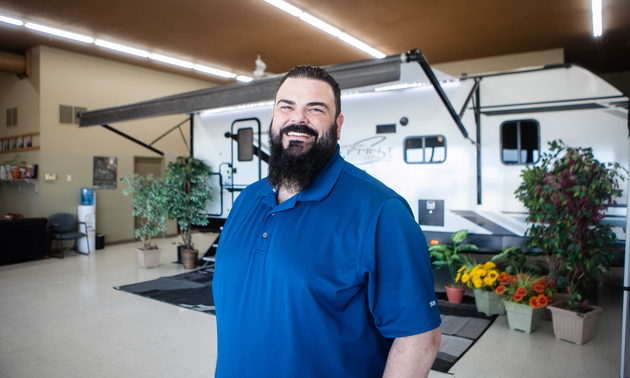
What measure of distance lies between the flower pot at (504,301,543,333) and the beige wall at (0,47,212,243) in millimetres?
8275

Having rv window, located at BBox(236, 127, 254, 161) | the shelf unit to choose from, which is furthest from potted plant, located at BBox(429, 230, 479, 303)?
the shelf unit

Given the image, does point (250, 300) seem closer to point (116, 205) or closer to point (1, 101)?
point (116, 205)

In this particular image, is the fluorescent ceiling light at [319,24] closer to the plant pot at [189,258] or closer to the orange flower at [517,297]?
the plant pot at [189,258]

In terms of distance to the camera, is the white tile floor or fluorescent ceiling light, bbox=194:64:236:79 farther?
fluorescent ceiling light, bbox=194:64:236:79

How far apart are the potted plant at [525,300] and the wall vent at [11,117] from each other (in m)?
9.56

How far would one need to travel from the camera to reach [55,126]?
325 inches

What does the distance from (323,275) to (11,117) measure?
33.3 feet

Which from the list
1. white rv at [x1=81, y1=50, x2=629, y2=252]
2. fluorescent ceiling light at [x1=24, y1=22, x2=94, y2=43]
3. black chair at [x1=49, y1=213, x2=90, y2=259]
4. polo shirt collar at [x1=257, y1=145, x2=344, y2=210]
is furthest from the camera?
black chair at [x1=49, y1=213, x2=90, y2=259]

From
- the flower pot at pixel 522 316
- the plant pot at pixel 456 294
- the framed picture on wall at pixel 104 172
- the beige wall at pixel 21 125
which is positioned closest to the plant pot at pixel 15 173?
the beige wall at pixel 21 125

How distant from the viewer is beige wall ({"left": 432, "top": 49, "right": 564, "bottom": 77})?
834 cm

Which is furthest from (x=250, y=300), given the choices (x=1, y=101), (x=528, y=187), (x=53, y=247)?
(x=1, y=101)

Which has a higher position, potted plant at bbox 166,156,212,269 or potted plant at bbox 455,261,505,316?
potted plant at bbox 166,156,212,269

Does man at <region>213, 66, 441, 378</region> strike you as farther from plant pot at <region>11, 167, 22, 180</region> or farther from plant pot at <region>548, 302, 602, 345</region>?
plant pot at <region>11, 167, 22, 180</region>

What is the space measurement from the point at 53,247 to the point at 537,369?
28.3ft
